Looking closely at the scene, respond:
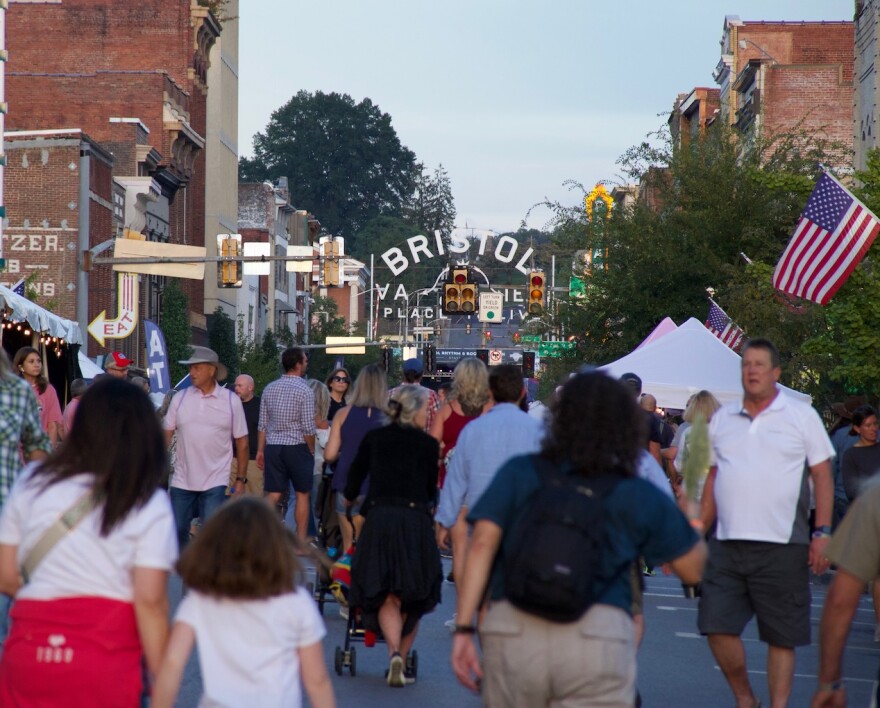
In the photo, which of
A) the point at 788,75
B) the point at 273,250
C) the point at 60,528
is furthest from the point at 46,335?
the point at 273,250

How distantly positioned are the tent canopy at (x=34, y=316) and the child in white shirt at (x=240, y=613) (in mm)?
16146

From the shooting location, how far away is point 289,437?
50.9 feet

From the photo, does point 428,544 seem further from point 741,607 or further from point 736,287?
point 736,287

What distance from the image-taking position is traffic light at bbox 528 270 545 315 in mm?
39219

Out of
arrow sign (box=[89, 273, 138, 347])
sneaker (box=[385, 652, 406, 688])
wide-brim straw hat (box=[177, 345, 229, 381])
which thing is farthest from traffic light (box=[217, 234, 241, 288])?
sneaker (box=[385, 652, 406, 688])

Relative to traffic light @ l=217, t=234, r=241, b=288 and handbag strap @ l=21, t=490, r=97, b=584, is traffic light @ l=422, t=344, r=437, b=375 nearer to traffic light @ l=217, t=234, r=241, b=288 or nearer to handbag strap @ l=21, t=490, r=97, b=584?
traffic light @ l=217, t=234, r=241, b=288

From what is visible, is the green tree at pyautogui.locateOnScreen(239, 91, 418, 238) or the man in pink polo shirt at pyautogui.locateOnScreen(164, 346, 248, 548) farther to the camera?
the green tree at pyautogui.locateOnScreen(239, 91, 418, 238)

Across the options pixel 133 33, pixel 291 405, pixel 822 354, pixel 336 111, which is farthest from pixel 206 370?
pixel 336 111

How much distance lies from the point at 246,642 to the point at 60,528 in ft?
2.19

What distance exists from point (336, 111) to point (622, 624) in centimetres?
14272

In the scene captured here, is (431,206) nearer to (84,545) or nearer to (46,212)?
(46,212)

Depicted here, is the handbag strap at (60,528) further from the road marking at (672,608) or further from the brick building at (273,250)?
the brick building at (273,250)

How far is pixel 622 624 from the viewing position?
498 cm

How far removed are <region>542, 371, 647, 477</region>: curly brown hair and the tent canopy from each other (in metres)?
16.2
